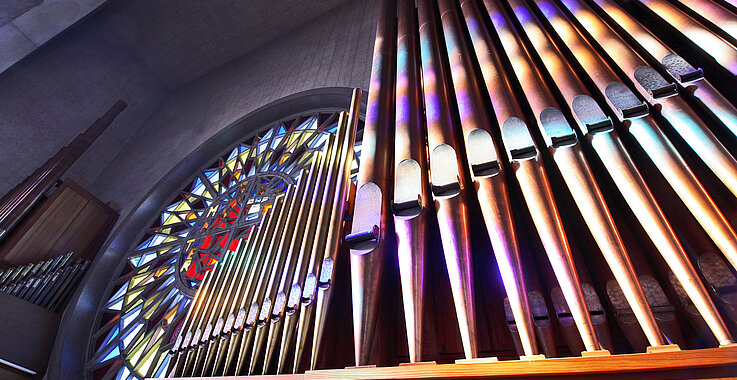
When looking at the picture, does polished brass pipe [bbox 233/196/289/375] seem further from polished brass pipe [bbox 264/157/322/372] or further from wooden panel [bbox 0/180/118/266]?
wooden panel [bbox 0/180/118/266]

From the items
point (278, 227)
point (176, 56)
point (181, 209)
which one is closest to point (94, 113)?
point (176, 56)

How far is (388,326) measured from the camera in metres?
1.68

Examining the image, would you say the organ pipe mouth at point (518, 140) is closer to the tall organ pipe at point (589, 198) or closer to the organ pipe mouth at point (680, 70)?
the tall organ pipe at point (589, 198)

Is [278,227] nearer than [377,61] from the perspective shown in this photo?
Yes

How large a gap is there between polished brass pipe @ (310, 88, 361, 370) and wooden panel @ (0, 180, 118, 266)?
4.76 m

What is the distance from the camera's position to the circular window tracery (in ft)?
13.7

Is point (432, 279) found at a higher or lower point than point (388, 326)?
higher

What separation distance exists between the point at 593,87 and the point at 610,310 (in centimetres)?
106

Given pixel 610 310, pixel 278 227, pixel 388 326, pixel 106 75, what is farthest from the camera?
pixel 106 75

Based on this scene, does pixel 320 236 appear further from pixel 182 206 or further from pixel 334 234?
pixel 182 206

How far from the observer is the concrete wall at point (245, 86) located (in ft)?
19.3

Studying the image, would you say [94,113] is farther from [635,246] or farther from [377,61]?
[635,246]

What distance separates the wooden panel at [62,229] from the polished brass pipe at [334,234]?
187 inches

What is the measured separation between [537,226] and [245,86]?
289 inches
